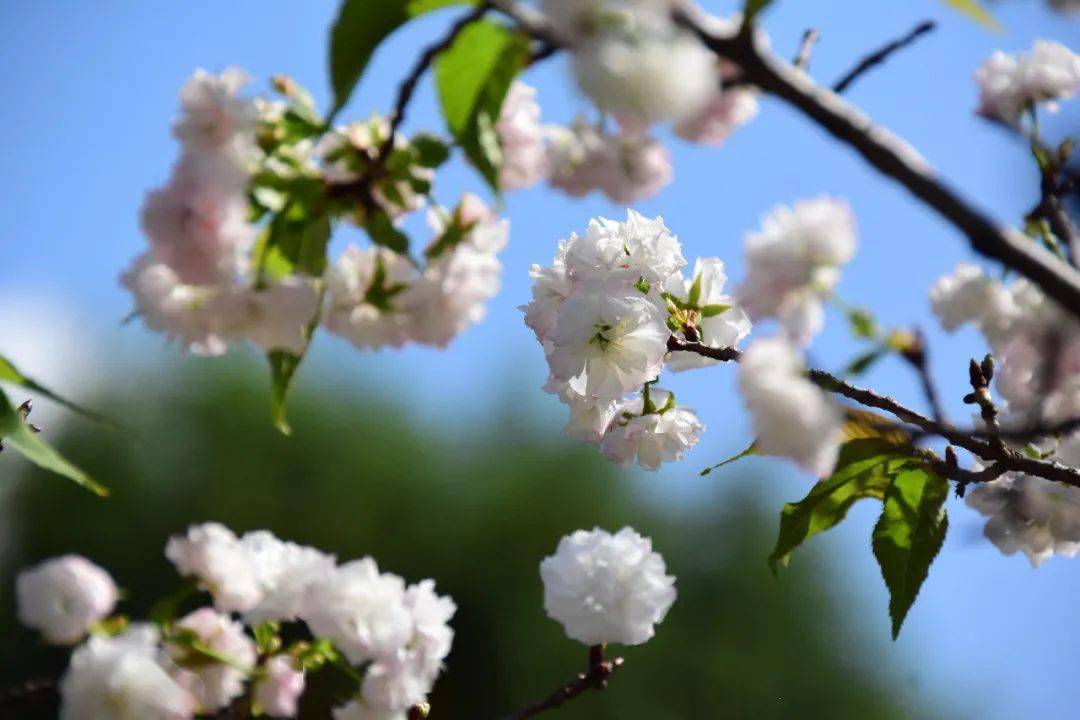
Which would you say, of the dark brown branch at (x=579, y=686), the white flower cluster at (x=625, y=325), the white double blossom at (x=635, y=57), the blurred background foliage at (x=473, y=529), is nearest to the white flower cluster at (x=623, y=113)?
the white double blossom at (x=635, y=57)

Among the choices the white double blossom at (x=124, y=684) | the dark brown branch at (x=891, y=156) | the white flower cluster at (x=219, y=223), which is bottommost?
the white double blossom at (x=124, y=684)

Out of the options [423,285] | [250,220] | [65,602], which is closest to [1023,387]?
[423,285]

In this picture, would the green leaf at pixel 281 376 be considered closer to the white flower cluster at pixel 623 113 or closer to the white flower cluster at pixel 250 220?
the white flower cluster at pixel 250 220

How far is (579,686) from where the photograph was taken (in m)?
0.94

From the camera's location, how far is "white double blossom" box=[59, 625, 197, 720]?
0.70 meters

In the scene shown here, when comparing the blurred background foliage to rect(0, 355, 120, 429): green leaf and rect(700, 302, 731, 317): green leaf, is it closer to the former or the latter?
rect(700, 302, 731, 317): green leaf

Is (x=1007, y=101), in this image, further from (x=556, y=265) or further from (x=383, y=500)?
(x=383, y=500)

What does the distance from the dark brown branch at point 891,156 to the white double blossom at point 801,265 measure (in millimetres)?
222

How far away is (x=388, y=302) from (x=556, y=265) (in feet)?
0.62

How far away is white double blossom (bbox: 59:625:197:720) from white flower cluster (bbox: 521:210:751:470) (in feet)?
1.22

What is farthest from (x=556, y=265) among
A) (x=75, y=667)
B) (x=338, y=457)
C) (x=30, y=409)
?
(x=338, y=457)

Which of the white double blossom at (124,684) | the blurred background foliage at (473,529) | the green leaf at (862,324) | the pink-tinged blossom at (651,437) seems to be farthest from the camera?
the blurred background foliage at (473,529)

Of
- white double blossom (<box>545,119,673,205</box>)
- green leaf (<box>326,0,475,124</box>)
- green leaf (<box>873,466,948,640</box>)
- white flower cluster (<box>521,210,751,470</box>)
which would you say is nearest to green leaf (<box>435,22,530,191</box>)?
green leaf (<box>326,0,475,124</box>)

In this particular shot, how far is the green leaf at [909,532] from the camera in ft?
2.96
